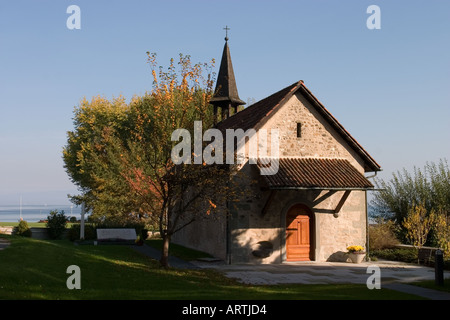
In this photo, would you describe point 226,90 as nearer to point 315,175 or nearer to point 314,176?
point 315,175

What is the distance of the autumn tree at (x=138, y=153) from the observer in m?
16.7

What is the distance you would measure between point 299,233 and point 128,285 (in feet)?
33.6

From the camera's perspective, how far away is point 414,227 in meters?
22.5

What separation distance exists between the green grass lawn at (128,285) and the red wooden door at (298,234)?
529 cm

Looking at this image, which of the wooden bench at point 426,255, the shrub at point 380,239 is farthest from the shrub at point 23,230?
the wooden bench at point 426,255

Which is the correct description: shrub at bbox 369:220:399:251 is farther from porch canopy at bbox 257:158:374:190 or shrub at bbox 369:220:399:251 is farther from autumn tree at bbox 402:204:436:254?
porch canopy at bbox 257:158:374:190

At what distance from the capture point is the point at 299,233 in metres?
20.5

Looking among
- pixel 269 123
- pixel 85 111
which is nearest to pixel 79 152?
pixel 85 111

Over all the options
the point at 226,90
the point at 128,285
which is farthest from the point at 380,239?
the point at 128,285

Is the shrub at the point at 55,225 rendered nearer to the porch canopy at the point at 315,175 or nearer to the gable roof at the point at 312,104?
the gable roof at the point at 312,104

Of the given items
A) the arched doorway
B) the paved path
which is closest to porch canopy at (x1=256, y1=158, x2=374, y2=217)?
the arched doorway
